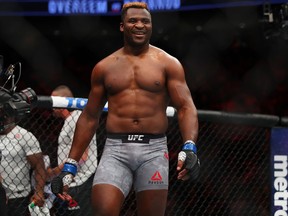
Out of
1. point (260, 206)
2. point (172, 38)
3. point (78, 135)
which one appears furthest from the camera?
point (172, 38)

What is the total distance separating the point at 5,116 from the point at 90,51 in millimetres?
2984

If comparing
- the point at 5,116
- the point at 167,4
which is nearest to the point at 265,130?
the point at 167,4

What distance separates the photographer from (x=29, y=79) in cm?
704

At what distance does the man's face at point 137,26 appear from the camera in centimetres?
399

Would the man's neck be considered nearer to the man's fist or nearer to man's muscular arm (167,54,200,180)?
man's muscular arm (167,54,200,180)

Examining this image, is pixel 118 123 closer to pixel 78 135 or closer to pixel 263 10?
pixel 78 135

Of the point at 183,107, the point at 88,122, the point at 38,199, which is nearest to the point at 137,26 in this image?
the point at 183,107

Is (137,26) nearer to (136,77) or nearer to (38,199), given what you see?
(136,77)

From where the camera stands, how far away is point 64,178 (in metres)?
3.96

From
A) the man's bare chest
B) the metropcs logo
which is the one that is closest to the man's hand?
the man's bare chest

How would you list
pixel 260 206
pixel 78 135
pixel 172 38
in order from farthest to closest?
pixel 172 38, pixel 260 206, pixel 78 135

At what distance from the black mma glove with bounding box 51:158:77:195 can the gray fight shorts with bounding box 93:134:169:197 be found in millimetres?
145

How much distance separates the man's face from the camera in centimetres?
399

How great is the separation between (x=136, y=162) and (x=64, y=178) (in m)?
0.39
